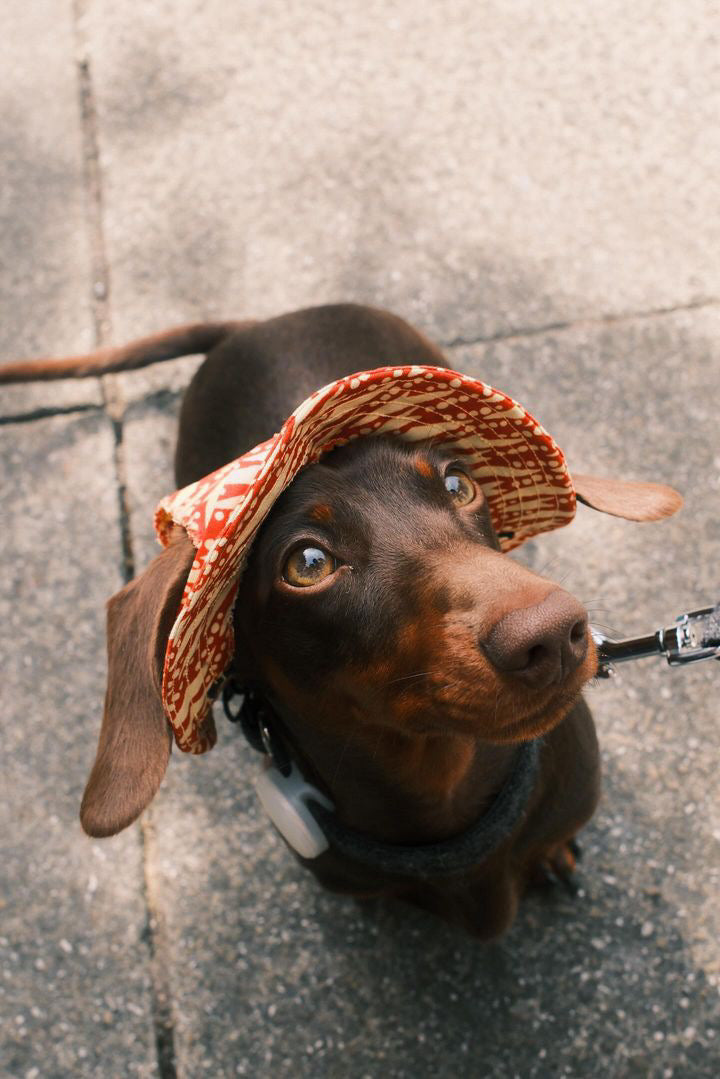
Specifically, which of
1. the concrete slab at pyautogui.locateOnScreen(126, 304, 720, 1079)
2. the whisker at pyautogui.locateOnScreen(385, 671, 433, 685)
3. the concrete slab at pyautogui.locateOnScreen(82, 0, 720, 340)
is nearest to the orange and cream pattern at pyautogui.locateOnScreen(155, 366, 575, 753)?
the whisker at pyautogui.locateOnScreen(385, 671, 433, 685)

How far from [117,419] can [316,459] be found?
172 centimetres

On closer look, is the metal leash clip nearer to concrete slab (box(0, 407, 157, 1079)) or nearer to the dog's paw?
the dog's paw

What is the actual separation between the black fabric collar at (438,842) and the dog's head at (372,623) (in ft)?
0.75

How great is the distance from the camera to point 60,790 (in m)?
2.87

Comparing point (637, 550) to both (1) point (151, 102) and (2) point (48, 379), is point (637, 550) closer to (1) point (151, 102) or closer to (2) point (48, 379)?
(2) point (48, 379)

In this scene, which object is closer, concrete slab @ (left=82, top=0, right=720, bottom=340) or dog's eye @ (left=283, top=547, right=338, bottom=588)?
dog's eye @ (left=283, top=547, right=338, bottom=588)

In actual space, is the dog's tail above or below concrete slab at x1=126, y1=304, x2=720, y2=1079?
above

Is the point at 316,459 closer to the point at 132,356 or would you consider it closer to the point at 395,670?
the point at 395,670

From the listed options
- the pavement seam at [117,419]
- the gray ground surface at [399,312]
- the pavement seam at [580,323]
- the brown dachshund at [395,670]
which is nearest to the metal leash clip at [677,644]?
the brown dachshund at [395,670]

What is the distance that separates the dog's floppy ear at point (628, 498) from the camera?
1999 mm

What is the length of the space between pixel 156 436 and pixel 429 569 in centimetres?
188

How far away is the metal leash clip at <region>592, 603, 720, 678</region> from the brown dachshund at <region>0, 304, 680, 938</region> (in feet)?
0.72

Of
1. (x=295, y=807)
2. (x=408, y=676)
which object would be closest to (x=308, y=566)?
(x=408, y=676)

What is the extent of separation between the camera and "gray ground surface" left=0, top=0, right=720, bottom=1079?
2.51m
